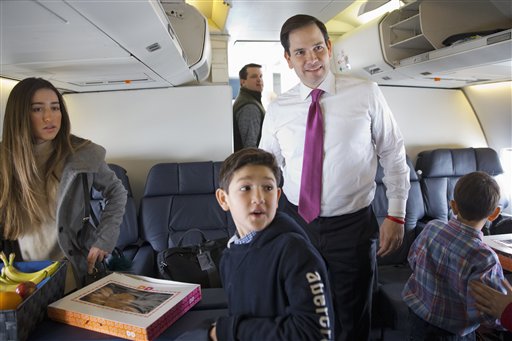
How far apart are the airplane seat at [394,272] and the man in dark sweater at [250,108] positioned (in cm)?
133

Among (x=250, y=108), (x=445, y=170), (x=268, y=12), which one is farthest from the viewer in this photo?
(x=445, y=170)

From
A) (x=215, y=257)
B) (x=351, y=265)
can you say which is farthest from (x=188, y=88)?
(x=351, y=265)

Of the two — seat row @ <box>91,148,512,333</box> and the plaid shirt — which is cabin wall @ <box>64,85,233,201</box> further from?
the plaid shirt

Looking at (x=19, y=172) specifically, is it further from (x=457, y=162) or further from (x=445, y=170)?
(x=457, y=162)

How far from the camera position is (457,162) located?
404cm

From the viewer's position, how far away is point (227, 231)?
3447mm

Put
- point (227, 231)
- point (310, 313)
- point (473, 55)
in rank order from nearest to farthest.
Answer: point (310, 313)
point (473, 55)
point (227, 231)

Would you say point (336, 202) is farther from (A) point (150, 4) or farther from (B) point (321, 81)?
(A) point (150, 4)

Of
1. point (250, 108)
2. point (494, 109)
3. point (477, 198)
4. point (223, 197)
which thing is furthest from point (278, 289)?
point (494, 109)

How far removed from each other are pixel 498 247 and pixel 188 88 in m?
3.08

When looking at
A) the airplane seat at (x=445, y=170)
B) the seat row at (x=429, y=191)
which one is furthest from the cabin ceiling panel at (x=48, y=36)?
the airplane seat at (x=445, y=170)

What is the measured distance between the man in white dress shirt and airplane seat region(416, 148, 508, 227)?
2.55m

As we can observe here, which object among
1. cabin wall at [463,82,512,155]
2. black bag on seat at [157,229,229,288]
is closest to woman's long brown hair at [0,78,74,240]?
black bag on seat at [157,229,229,288]

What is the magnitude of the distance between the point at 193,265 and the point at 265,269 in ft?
5.38
